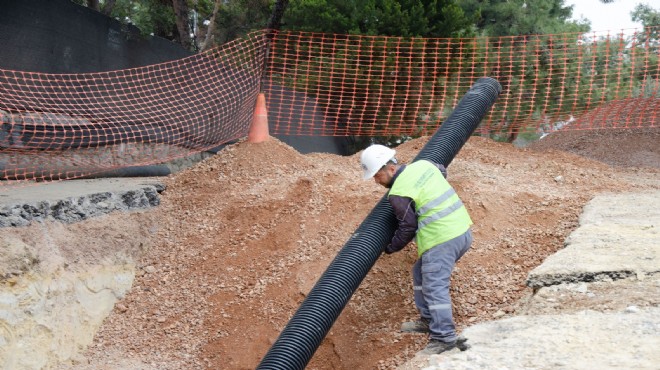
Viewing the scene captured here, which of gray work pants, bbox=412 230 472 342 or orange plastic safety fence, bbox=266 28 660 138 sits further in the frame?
orange plastic safety fence, bbox=266 28 660 138

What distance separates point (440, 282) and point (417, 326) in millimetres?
489

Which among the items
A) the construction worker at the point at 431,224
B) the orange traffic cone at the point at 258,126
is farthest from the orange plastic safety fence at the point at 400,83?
the construction worker at the point at 431,224

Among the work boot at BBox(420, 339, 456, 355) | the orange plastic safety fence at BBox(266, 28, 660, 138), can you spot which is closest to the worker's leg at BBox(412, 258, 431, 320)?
the work boot at BBox(420, 339, 456, 355)

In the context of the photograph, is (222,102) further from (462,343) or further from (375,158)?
(462,343)

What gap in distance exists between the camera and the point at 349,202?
19.1 ft

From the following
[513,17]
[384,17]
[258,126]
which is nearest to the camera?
[258,126]

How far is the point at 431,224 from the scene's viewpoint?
385 centimetres

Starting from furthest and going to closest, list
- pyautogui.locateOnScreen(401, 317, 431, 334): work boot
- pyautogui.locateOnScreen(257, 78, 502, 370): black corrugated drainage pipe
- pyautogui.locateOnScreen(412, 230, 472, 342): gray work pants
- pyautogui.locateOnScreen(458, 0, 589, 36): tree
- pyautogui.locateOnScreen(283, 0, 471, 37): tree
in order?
pyautogui.locateOnScreen(458, 0, 589, 36): tree, pyautogui.locateOnScreen(283, 0, 471, 37): tree, pyautogui.locateOnScreen(401, 317, 431, 334): work boot, pyautogui.locateOnScreen(412, 230, 472, 342): gray work pants, pyautogui.locateOnScreen(257, 78, 502, 370): black corrugated drainage pipe

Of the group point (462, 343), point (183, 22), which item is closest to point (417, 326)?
point (462, 343)

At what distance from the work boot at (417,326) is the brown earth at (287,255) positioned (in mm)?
63

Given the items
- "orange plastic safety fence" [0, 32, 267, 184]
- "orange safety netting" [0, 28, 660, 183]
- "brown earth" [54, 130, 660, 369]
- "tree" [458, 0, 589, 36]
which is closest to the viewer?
"brown earth" [54, 130, 660, 369]

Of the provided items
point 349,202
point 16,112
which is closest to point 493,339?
point 349,202

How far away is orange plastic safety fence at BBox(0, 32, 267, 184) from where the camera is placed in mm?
5988

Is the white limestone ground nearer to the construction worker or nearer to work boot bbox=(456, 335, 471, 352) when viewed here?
work boot bbox=(456, 335, 471, 352)
